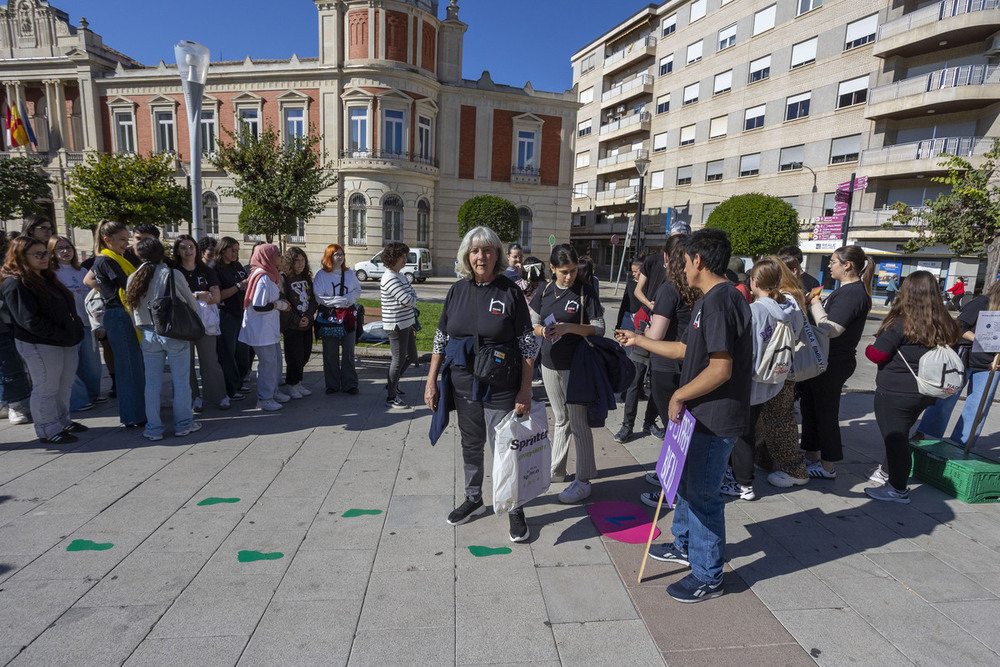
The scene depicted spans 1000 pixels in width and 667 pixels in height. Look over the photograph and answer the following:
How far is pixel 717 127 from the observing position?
113ft

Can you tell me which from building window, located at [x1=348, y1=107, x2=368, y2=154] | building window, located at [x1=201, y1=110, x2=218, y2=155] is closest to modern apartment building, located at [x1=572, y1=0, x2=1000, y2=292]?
building window, located at [x1=348, y1=107, x2=368, y2=154]

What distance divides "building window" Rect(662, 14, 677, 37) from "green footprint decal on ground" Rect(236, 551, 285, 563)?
43.5m

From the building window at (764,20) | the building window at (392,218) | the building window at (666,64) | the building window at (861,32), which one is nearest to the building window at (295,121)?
the building window at (392,218)

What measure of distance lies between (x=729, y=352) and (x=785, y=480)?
8.07 ft

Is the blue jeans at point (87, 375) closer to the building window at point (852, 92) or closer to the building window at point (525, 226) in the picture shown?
the building window at point (525, 226)

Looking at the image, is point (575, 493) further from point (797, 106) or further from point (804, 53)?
point (804, 53)

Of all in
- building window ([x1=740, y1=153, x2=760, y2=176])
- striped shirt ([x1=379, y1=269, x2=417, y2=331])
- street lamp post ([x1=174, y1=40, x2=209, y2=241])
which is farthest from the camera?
building window ([x1=740, y1=153, x2=760, y2=176])

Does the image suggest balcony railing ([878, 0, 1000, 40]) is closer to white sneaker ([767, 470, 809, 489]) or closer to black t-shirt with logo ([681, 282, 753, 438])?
white sneaker ([767, 470, 809, 489])

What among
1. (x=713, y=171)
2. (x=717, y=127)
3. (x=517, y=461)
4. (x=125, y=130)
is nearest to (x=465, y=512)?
(x=517, y=461)

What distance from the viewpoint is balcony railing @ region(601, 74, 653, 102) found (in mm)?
39062

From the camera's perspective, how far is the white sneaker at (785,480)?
4.31 meters

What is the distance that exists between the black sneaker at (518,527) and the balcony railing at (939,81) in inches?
1212

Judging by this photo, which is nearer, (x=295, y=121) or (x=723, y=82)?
(x=295, y=121)

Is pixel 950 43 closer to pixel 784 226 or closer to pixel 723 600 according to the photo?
pixel 784 226
